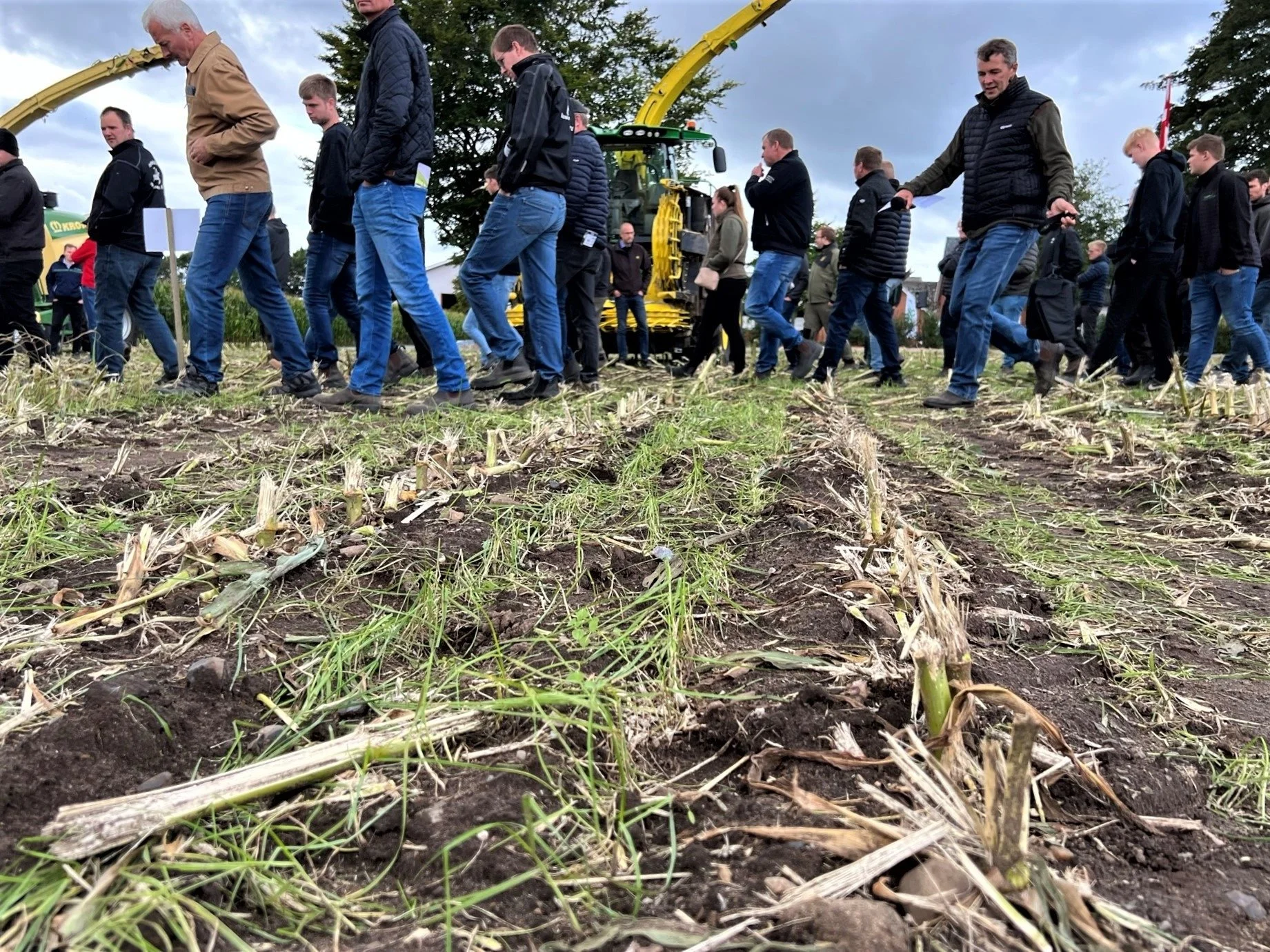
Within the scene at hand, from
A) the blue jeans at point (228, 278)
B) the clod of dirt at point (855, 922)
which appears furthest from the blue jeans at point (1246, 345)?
the clod of dirt at point (855, 922)

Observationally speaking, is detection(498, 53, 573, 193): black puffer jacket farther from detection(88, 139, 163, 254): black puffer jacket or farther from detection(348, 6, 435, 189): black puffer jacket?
detection(88, 139, 163, 254): black puffer jacket

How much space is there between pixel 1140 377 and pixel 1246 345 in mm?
987

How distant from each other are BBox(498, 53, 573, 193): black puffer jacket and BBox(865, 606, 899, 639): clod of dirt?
14.3ft

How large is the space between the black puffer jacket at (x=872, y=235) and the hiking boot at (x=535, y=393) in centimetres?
339

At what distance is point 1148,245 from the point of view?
24.0 feet

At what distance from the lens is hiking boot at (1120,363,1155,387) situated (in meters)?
8.24

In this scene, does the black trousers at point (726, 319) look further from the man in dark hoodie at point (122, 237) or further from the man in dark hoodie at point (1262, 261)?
the man in dark hoodie at point (122, 237)

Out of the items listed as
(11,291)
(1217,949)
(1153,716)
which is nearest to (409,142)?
(11,291)

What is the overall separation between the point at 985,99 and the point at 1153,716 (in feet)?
18.1

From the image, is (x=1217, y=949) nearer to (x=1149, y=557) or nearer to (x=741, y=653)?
(x=741, y=653)

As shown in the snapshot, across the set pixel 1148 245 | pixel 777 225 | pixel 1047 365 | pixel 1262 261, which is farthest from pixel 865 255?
pixel 1262 261

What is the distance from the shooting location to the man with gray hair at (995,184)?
548 centimetres

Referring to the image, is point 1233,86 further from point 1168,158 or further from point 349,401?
point 349,401

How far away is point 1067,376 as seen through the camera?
9.62 meters
